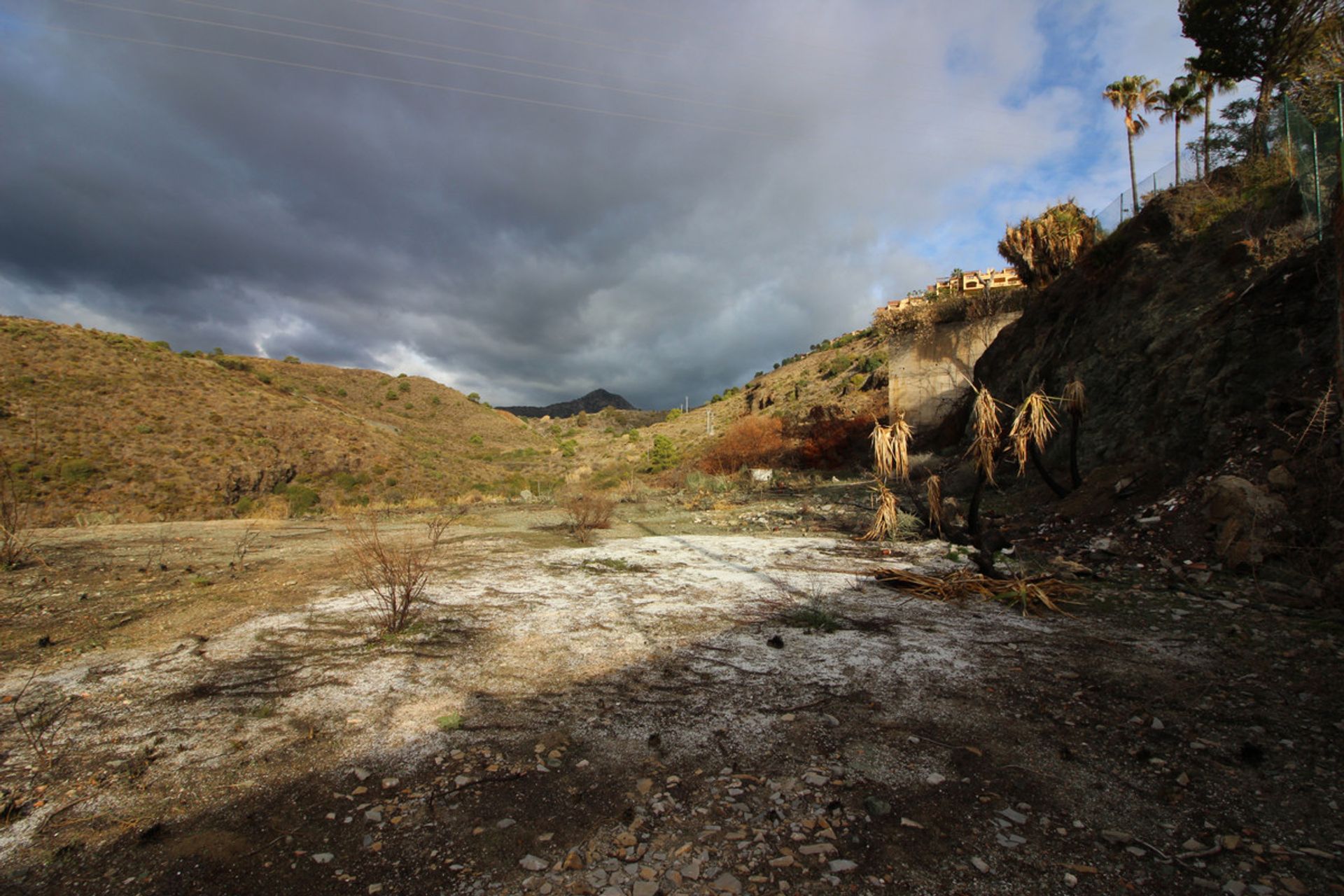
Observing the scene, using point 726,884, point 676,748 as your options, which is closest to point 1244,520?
point 676,748

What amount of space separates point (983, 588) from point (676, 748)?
15.1ft

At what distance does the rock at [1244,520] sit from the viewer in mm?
5469

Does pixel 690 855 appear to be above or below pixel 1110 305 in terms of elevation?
below

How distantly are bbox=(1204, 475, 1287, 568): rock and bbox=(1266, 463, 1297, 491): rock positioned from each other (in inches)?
5.9

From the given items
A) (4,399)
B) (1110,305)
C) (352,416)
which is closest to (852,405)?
(1110,305)

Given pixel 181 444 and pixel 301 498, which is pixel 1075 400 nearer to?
pixel 301 498

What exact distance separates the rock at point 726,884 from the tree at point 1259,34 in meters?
29.0

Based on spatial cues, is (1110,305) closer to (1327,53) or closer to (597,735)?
(1327,53)

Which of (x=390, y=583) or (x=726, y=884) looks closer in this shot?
(x=726, y=884)

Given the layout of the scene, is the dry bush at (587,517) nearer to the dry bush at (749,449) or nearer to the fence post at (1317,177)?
the dry bush at (749,449)

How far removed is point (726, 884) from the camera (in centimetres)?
203

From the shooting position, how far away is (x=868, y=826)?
7.64ft

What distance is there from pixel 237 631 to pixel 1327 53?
2641 centimetres

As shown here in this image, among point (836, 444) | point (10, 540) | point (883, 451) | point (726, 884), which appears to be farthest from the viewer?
point (836, 444)
